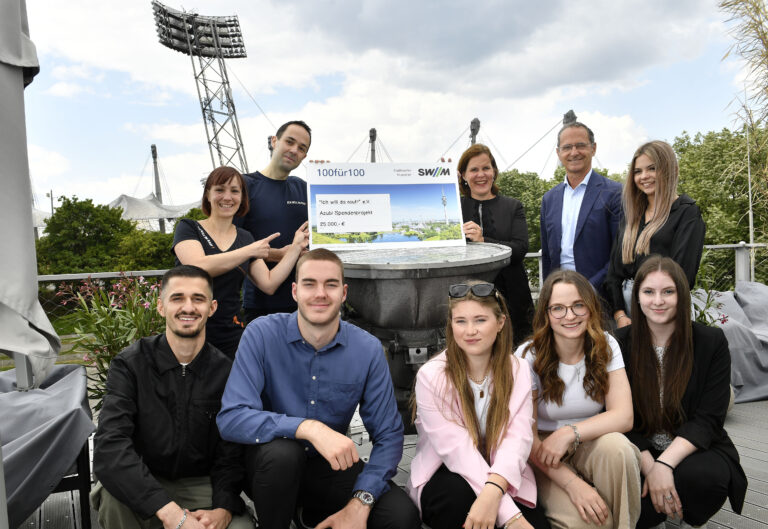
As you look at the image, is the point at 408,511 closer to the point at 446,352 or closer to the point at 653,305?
the point at 446,352

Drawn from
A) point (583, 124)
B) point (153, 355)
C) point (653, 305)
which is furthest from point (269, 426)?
point (583, 124)

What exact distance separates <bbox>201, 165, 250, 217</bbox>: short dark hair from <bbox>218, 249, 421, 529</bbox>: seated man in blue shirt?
110cm

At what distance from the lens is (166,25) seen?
41.8 meters

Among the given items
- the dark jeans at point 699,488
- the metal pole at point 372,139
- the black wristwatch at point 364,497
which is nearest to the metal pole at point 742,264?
the dark jeans at point 699,488

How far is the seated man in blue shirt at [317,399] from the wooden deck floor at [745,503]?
3.14 ft

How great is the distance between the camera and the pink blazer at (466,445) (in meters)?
2.22

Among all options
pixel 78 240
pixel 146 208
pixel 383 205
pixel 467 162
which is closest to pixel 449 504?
pixel 383 205

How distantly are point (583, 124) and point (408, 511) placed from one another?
9.19 ft

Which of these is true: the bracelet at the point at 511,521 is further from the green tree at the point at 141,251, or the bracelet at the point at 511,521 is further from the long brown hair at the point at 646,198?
the green tree at the point at 141,251

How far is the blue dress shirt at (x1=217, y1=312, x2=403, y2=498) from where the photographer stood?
7.73 feet

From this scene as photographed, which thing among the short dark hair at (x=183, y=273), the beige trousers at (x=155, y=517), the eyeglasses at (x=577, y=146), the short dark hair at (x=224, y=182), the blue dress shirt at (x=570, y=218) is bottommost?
the beige trousers at (x=155, y=517)

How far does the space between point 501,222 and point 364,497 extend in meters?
2.32

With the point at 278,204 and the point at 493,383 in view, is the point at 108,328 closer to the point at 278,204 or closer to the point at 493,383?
the point at 278,204

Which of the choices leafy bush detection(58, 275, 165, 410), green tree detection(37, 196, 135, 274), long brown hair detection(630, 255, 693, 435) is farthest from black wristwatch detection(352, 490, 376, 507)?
green tree detection(37, 196, 135, 274)
